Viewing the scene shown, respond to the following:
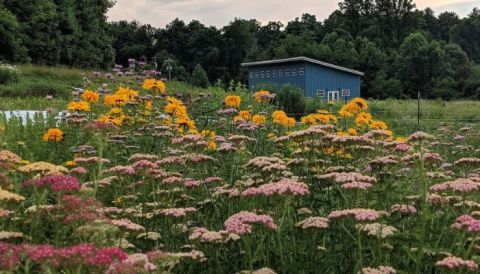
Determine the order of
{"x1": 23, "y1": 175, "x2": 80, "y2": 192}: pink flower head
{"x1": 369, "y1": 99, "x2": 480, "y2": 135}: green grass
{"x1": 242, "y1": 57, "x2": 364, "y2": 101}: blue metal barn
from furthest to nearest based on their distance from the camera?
{"x1": 242, "y1": 57, "x2": 364, "y2": 101}: blue metal barn → {"x1": 369, "y1": 99, "x2": 480, "y2": 135}: green grass → {"x1": 23, "y1": 175, "x2": 80, "y2": 192}: pink flower head

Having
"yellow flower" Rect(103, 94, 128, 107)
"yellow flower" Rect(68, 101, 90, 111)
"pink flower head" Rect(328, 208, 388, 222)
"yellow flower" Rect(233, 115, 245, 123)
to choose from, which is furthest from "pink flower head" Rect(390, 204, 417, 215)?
"yellow flower" Rect(68, 101, 90, 111)

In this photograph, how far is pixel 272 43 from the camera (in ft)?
300

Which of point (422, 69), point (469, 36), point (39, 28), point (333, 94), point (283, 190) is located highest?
point (469, 36)

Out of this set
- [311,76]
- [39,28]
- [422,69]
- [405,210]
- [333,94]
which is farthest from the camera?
[422,69]

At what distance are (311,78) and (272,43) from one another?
1892 inches

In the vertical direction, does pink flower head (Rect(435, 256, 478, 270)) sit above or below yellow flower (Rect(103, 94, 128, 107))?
below

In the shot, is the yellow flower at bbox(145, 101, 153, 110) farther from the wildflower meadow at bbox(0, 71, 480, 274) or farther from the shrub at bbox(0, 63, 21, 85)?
the shrub at bbox(0, 63, 21, 85)

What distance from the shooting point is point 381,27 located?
327 feet

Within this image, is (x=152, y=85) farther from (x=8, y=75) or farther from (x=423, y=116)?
(x=423, y=116)

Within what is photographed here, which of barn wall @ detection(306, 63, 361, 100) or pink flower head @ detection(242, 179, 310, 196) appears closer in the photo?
pink flower head @ detection(242, 179, 310, 196)

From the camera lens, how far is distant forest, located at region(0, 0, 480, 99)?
42688 mm

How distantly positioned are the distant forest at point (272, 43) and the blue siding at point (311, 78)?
8.51m

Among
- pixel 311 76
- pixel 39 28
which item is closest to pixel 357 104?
pixel 311 76

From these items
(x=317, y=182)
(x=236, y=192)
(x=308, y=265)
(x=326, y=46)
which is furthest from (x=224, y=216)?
(x=326, y=46)
